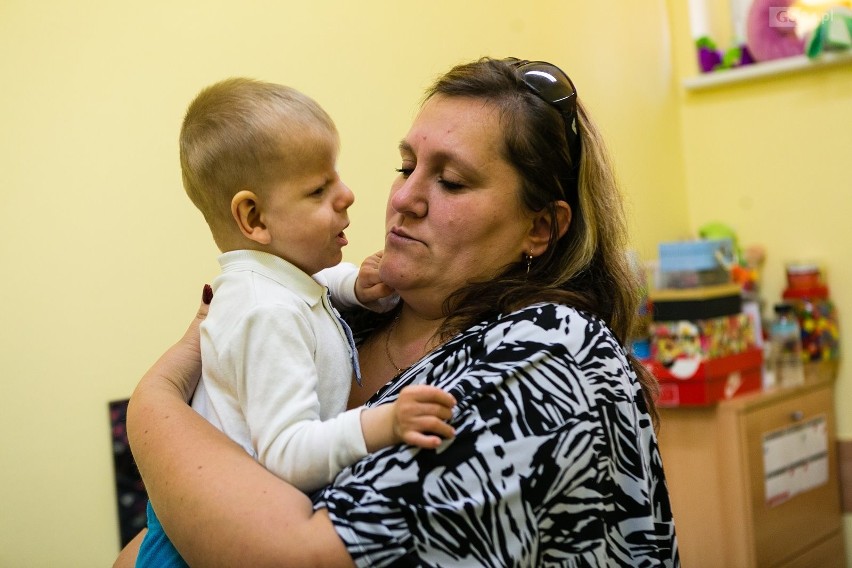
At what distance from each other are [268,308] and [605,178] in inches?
23.4

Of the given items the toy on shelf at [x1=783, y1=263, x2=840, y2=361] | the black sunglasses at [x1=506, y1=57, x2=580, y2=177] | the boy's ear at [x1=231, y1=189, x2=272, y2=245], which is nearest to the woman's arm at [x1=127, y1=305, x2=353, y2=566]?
the boy's ear at [x1=231, y1=189, x2=272, y2=245]

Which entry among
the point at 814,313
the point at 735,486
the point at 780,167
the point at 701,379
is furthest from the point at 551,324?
the point at 780,167

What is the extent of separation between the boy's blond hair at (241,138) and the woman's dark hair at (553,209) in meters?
0.27

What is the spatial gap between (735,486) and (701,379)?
38cm

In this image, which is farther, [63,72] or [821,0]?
[821,0]

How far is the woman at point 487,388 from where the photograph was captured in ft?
3.58

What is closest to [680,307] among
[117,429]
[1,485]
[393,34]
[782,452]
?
[782,452]

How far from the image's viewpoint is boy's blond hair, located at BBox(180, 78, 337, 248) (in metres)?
1.31

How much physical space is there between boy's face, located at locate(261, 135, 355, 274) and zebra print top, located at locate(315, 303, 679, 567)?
0.24 metres

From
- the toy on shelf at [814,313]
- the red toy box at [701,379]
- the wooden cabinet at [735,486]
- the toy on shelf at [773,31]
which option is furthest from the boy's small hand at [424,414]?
the toy on shelf at [773,31]

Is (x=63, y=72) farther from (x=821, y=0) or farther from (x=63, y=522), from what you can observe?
(x=821, y=0)

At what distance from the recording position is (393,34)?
2945 mm

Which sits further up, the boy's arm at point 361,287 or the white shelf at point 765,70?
the white shelf at point 765,70

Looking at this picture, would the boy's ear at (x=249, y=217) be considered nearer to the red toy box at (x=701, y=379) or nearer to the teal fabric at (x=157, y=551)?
the teal fabric at (x=157, y=551)
